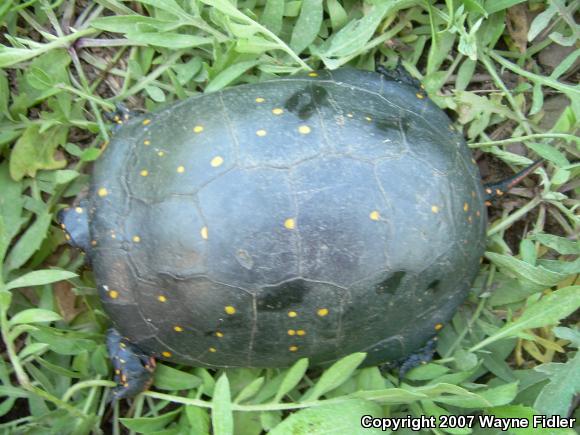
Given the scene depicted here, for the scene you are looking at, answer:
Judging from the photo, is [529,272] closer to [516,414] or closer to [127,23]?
[516,414]

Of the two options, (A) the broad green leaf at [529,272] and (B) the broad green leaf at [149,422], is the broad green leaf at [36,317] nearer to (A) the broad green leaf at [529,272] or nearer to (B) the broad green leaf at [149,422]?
(B) the broad green leaf at [149,422]

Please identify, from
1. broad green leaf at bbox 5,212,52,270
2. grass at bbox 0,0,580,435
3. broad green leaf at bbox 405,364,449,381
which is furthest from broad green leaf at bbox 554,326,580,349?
broad green leaf at bbox 5,212,52,270

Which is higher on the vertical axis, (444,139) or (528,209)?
(444,139)

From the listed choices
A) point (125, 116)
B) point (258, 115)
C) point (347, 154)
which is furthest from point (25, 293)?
point (347, 154)

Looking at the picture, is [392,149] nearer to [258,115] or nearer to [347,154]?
[347,154]

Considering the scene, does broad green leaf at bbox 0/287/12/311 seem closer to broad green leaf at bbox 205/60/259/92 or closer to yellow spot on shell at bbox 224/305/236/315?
yellow spot on shell at bbox 224/305/236/315
